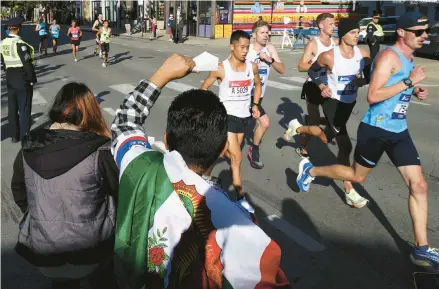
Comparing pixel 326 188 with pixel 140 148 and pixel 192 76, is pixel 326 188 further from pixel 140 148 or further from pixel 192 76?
pixel 192 76

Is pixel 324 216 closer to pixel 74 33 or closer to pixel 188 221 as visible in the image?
pixel 188 221

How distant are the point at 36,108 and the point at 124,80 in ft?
14.7

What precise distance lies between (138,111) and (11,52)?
6.04 m

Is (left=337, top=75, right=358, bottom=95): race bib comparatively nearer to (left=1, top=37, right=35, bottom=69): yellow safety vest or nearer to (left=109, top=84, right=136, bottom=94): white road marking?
(left=1, top=37, right=35, bottom=69): yellow safety vest

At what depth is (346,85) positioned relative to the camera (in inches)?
214

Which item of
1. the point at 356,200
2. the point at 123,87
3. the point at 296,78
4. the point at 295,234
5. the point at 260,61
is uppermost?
the point at 260,61

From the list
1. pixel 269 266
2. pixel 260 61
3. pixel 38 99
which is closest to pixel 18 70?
pixel 260 61

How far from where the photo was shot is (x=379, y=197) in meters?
5.34

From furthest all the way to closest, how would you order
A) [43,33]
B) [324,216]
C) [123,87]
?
1. [43,33]
2. [123,87]
3. [324,216]

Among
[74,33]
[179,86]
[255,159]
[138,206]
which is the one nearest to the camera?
[138,206]

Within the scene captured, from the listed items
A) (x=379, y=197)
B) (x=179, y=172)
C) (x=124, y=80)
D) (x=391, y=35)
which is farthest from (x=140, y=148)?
(x=391, y=35)

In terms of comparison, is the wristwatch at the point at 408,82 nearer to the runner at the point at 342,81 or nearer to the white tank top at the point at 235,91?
the runner at the point at 342,81

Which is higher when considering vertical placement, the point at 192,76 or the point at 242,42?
the point at 242,42

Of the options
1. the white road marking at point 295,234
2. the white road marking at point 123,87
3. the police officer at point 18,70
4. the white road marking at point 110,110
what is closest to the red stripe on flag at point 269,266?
the white road marking at point 295,234
